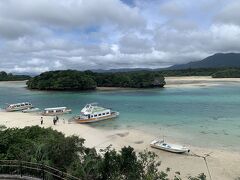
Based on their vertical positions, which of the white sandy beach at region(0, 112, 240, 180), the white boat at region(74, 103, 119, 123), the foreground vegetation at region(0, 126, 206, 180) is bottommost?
the white sandy beach at region(0, 112, 240, 180)

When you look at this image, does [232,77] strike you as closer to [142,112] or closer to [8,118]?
[142,112]

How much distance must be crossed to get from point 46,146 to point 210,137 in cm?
2287

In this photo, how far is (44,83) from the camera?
107 metres

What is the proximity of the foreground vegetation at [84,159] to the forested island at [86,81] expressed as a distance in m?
85.0

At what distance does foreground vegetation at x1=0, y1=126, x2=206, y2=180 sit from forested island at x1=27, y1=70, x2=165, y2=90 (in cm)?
8503

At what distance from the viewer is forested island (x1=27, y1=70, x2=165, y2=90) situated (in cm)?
10331

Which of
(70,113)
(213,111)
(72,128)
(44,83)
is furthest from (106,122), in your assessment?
(44,83)

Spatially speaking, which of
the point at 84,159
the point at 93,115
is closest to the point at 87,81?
the point at 93,115

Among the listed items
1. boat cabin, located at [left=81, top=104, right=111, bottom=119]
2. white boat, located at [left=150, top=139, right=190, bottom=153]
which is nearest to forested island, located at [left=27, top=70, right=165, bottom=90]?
boat cabin, located at [left=81, top=104, right=111, bottom=119]

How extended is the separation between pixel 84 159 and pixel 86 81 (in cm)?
8982

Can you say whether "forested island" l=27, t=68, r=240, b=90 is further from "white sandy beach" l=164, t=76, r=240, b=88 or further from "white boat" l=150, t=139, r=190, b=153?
"white boat" l=150, t=139, r=190, b=153

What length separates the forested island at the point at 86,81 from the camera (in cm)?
10331

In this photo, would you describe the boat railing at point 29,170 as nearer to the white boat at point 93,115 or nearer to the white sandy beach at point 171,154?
the white sandy beach at point 171,154

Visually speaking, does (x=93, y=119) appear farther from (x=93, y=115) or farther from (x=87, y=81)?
(x=87, y=81)
